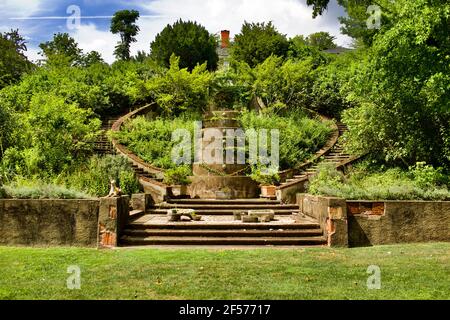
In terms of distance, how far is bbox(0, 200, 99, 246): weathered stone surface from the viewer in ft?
30.9

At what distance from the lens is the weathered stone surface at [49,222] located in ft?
30.9

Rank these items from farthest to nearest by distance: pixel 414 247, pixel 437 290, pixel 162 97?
pixel 162 97 → pixel 414 247 → pixel 437 290

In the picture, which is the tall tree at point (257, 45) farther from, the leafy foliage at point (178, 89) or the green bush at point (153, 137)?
the green bush at point (153, 137)

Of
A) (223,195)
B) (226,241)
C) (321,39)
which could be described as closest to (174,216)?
(226,241)

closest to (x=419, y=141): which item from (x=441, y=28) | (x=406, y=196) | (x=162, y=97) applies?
(x=441, y=28)

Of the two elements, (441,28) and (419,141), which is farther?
(419,141)

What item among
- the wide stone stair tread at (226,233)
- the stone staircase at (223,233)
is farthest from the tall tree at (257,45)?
the wide stone stair tread at (226,233)

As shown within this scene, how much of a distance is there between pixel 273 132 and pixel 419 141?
23.4ft

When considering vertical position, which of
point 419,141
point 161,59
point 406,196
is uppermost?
point 161,59

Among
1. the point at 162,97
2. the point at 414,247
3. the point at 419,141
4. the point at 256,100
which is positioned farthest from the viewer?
the point at 256,100

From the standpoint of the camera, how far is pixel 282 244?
969cm

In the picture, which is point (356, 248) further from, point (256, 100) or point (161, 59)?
point (161, 59)

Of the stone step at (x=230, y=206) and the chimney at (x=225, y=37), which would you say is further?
the chimney at (x=225, y=37)

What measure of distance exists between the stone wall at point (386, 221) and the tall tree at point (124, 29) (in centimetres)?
3952
